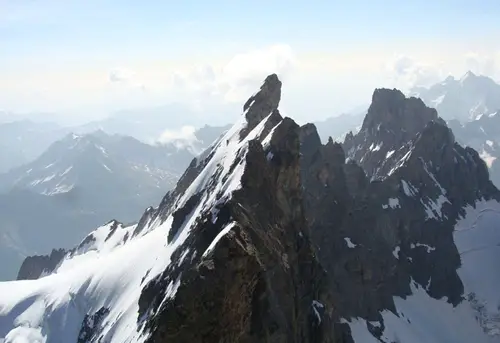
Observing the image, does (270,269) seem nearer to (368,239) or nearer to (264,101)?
(264,101)

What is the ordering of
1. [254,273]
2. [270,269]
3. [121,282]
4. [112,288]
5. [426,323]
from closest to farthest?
[254,273] → [270,269] → [121,282] → [112,288] → [426,323]

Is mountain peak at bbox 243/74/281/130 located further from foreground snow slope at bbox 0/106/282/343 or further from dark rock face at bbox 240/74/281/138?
foreground snow slope at bbox 0/106/282/343

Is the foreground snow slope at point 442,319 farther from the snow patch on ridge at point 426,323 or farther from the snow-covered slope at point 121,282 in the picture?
the snow-covered slope at point 121,282

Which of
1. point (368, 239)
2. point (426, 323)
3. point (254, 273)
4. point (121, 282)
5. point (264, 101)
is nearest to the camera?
point (254, 273)

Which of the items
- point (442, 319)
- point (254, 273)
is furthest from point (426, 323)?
point (254, 273)

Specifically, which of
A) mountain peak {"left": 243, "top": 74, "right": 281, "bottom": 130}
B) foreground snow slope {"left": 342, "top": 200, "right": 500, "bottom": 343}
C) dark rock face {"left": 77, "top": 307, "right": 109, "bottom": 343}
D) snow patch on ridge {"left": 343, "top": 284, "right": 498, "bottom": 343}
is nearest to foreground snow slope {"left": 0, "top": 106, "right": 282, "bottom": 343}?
dark rock face {"left": 77, "top": 307, "right": 109, "bottom": 343}
